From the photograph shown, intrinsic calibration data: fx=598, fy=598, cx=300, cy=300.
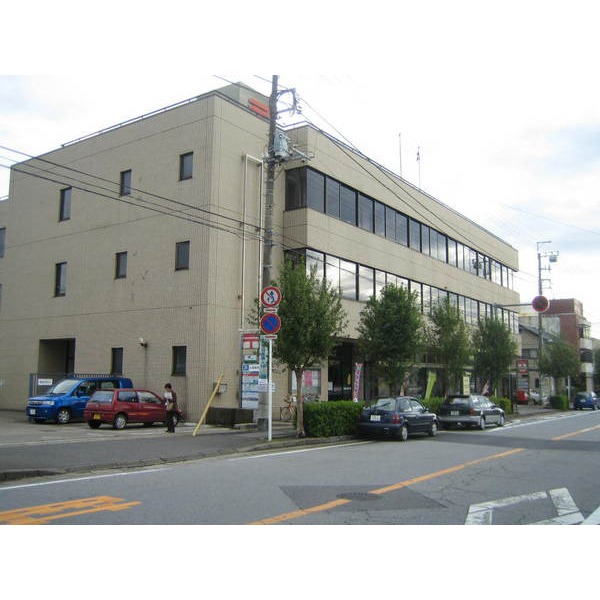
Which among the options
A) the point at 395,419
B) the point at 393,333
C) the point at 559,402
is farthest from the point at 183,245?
the point at 559,402

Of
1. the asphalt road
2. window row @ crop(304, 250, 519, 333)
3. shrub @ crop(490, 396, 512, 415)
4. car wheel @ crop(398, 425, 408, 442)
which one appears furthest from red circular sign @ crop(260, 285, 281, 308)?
shrub @ crop(490, 396, 512, 415)

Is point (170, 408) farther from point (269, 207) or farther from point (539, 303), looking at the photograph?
point (539, 303)

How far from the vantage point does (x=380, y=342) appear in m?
23.4

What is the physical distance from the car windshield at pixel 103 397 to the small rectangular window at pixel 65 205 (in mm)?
12005

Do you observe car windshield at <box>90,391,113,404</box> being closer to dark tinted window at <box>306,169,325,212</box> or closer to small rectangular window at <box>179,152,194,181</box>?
small rectangular window at <box>179,152,194,181</box>

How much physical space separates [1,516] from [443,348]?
25.6m

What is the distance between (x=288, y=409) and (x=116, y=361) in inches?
310

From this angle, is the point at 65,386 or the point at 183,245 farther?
the point at 183,245

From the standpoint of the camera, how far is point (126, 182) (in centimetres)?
2675

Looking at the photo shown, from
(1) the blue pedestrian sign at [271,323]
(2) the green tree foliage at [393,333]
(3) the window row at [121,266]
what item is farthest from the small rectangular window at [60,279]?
(1) the blue pedestrian sign at [271,323]

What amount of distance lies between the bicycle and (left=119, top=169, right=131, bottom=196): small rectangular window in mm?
11545

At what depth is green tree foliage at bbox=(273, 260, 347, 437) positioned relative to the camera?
17.5m

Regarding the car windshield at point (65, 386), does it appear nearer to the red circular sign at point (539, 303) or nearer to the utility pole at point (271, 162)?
the utility pole at point (271, 162)

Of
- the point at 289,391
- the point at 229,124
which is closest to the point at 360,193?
the point at 229,124
